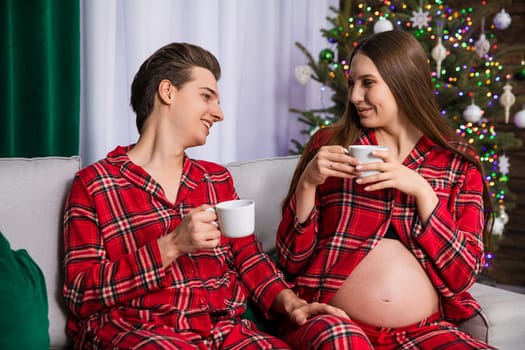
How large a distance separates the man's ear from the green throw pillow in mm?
572

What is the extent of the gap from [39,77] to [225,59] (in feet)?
3.80

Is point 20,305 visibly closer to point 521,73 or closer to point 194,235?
point 194,235

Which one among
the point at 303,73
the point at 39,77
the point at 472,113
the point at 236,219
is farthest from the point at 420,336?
the point at 303,73

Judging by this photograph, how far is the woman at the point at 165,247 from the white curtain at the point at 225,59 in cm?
79

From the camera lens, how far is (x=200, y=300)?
1455 millimetres

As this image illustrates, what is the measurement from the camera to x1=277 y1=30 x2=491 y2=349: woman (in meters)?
1.46

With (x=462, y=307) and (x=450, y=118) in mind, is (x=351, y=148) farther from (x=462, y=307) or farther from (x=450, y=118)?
(x=450, y=118)

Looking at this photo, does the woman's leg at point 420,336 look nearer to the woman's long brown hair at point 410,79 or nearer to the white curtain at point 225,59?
the woman's long brown hair at point 410,79

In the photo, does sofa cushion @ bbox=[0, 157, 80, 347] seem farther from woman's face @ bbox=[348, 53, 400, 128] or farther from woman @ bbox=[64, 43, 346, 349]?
woman's face @ bbox=[348, 53, 400, 128]

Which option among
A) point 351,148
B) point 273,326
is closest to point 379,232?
point 351,148

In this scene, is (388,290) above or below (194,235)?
below

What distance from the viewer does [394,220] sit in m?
1.54

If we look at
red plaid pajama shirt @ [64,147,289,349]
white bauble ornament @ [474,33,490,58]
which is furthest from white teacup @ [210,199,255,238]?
white bauble ornament @ [474,33,490,58]

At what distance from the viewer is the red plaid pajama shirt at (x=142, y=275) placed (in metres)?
1.37
